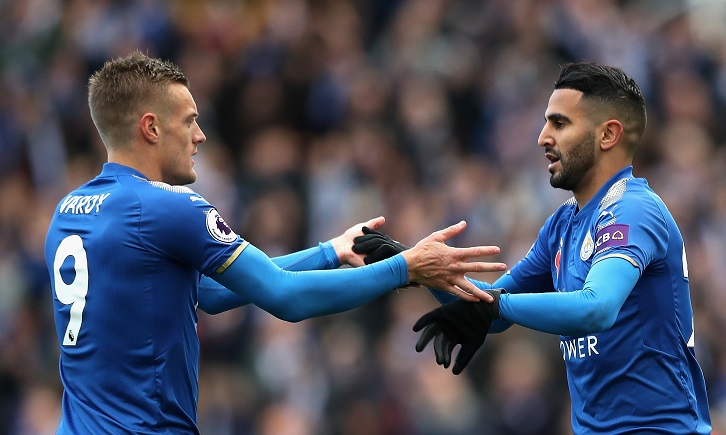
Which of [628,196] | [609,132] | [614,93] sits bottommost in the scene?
[628,196]

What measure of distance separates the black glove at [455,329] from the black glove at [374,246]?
0.41 meters

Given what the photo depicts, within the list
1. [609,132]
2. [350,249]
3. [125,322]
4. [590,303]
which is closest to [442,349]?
[350,249]

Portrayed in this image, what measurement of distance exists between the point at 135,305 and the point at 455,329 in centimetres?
178

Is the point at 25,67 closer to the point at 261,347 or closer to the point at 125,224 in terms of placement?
the point at 261,347

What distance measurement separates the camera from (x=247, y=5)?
1642 cm

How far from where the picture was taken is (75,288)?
19.1 feet

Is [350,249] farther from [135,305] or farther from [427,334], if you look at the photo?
[135,305]

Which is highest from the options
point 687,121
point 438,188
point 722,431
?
point 687,121

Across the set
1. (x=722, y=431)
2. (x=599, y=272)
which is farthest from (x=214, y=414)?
(x=599, y=272)

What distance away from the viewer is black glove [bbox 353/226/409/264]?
264 inches

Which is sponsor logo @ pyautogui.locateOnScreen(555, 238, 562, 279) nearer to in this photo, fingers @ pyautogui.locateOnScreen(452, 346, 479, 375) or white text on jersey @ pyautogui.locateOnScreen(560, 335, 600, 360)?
white text on jersey @ pyautogui.locateOnScreen(560, 335, 600, 360)

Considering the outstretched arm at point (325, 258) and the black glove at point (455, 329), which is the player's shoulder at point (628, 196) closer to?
the black glove at point (455, 329)

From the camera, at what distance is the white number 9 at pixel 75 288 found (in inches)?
228

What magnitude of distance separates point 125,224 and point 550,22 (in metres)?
9.69
